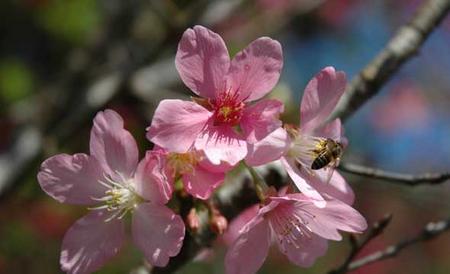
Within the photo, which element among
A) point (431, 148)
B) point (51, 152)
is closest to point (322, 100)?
point (51, 152)

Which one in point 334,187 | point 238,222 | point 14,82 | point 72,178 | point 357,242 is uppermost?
point 72,178

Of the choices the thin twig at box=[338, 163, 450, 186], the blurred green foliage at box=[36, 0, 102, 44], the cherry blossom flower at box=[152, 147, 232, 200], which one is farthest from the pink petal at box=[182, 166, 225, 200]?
the blurred green foliage at box=[36, 0, 102, 44]

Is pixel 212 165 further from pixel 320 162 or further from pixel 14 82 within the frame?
pixel 14 82

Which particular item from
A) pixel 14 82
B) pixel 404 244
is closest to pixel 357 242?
pixel 404 244

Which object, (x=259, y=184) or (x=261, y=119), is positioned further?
(x=259, y=184)

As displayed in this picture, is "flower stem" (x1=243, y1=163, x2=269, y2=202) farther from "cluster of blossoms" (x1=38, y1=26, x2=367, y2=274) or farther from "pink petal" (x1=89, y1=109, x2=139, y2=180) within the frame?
"pink petal" (x1=89, y1=109, x2=139, y2=180)

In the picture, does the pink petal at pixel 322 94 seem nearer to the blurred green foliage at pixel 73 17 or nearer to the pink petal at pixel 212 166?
the pink petal at pixel 212 166

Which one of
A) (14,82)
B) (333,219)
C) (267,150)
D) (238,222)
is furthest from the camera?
(14,82)

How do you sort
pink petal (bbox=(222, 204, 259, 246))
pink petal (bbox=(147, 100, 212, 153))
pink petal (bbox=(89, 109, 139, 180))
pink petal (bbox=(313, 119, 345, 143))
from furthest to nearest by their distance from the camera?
pink petal (bbox=(222, 204, 259, 246)), pink petal (bbox=(313, 119, 345, 143)), pink petal (bbox=(89, 109, 139, 180)), pink petal (bbox=(147, 100, 212, 153))
